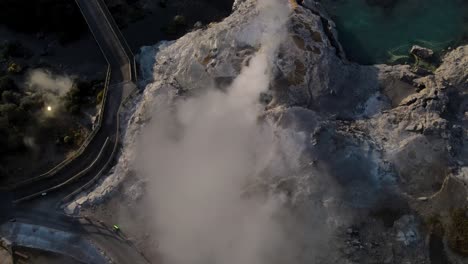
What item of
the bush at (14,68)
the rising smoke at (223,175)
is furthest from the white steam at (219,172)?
the bush at (14,68)

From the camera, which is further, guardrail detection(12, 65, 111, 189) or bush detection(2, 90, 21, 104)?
bush detection(2, 90, 21, 104)

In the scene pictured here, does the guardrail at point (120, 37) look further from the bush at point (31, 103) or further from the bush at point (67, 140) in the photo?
the bush at point (31, 103)

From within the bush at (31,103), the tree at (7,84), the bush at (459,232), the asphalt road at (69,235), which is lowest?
the asphalt road at (69,235)

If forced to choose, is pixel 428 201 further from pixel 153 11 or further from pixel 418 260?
pixel 153 11

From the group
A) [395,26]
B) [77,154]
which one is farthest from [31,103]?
[395,26]

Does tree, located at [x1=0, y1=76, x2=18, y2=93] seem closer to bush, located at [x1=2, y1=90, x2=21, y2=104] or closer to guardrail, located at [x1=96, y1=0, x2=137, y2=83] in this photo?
bush, located at [x1=2, y1=90, x2=21, y2=104]

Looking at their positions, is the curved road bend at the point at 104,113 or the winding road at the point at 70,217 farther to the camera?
the curved road bend at the point at 104,113

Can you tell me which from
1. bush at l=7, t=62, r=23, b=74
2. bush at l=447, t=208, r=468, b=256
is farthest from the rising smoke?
bush at l=7, t=62, r=23, b=74
